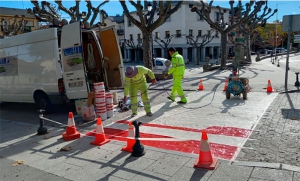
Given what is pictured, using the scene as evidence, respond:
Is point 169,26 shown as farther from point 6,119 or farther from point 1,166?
point 1,166

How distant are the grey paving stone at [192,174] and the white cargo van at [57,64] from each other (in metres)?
4.52

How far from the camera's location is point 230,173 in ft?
12.0

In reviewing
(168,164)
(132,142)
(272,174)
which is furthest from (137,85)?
(272,174)

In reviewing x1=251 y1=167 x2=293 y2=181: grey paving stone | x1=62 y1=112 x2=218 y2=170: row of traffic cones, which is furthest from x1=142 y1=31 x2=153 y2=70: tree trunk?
x1=251 y1=167 x2=293 y2=181: grey paving stone

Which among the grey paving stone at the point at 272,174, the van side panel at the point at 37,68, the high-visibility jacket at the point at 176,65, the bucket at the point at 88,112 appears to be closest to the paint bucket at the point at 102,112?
the bucket at the point at 88,112

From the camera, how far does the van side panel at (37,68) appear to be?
769 cm

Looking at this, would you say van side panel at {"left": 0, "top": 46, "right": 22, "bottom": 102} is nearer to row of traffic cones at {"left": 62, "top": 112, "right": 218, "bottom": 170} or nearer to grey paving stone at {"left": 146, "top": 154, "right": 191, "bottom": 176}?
row of traffic cones at {"left": 62, "top": 112, "right": 218, "bottom": 170}

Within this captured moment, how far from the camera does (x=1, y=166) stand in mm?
4520

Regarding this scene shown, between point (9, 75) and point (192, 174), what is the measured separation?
310 inches

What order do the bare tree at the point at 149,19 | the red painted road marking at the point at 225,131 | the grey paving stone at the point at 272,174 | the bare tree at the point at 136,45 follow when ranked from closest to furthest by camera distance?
the grey paving stone at the point at 272,174 → the red painted road marking at the point at 225,131 → the bare tree at the point at 149,19 → the bare tree at the point at 136,45

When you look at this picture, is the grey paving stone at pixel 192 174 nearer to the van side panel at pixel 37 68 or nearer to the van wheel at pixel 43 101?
the van side panel at pixel 37 68

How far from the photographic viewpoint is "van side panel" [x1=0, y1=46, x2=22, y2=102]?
884 centimetres

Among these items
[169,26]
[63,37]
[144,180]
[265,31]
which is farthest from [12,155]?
Answer: [265,31]

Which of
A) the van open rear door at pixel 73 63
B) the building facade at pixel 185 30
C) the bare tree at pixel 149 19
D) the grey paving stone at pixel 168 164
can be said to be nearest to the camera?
the grey paving stone at pixel 168 164
